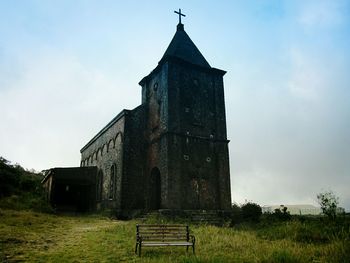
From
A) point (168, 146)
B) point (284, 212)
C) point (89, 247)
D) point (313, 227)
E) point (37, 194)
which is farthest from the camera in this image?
point (37, 194)

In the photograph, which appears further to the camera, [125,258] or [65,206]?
[65,206]

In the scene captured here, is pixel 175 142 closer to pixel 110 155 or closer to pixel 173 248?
pixel 110 155

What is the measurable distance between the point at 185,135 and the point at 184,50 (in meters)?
7.30

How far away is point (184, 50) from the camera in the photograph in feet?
79.9

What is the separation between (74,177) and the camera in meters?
27.5

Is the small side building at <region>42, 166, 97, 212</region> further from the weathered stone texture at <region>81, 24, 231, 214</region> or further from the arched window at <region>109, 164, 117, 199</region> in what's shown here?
the arched window at <region>109, 164, 117, 199</region>

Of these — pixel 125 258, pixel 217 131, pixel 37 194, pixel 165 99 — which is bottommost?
pixel 125 258

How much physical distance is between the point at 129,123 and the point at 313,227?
14995 millimetres

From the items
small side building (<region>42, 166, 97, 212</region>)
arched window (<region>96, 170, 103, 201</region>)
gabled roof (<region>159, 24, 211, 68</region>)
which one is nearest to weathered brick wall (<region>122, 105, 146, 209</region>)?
gabled roof (<region>159, 24, 211, 68</region>)

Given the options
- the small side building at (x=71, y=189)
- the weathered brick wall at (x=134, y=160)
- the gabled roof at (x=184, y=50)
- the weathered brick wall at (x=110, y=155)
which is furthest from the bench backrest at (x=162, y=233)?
the small side building at (x=71, y=189)

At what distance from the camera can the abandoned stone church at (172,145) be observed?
20531 millimetres

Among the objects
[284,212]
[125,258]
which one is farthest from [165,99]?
[125,258]

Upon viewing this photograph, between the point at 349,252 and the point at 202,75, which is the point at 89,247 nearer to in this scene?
the point at 349,252

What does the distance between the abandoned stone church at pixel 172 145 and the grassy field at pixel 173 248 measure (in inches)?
279
